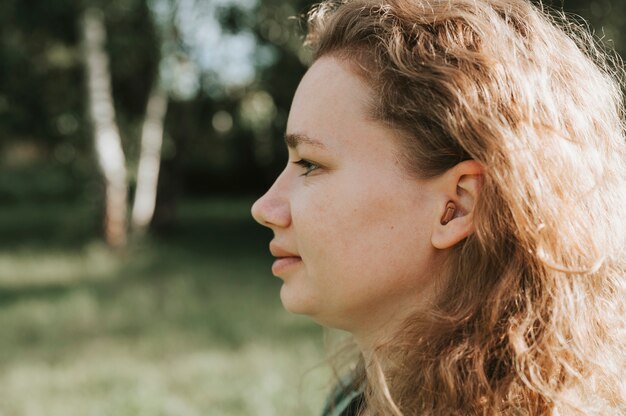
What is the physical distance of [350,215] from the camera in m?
1.53

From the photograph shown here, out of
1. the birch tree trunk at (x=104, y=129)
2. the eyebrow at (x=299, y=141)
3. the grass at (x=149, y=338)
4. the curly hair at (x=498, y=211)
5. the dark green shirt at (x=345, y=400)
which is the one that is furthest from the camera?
the birch tree trunk at (x=104, y=129)

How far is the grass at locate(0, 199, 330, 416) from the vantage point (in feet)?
15.5

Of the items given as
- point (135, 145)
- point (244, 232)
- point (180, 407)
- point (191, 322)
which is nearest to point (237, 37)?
point (135, 145)

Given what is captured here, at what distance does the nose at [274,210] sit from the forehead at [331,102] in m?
0.16

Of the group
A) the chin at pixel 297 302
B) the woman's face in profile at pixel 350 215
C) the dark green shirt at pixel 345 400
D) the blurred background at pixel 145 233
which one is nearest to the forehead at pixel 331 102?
the woman's face in profile at pixel 350 215

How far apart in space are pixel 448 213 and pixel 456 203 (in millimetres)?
28

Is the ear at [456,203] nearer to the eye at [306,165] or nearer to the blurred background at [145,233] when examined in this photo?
the eye at [306,165]

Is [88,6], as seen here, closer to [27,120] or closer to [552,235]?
[27,120]

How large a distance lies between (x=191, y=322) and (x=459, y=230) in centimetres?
589

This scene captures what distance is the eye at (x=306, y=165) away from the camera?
1.61 m

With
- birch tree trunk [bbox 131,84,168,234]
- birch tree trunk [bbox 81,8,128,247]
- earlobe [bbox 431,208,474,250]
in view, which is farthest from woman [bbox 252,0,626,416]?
birch tree trunk [bbox 131,84,168,234]

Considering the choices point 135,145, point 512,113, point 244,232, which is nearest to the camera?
point 512,113

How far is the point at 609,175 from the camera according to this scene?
1.65 m

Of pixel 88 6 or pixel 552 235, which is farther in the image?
pixel 88 6
